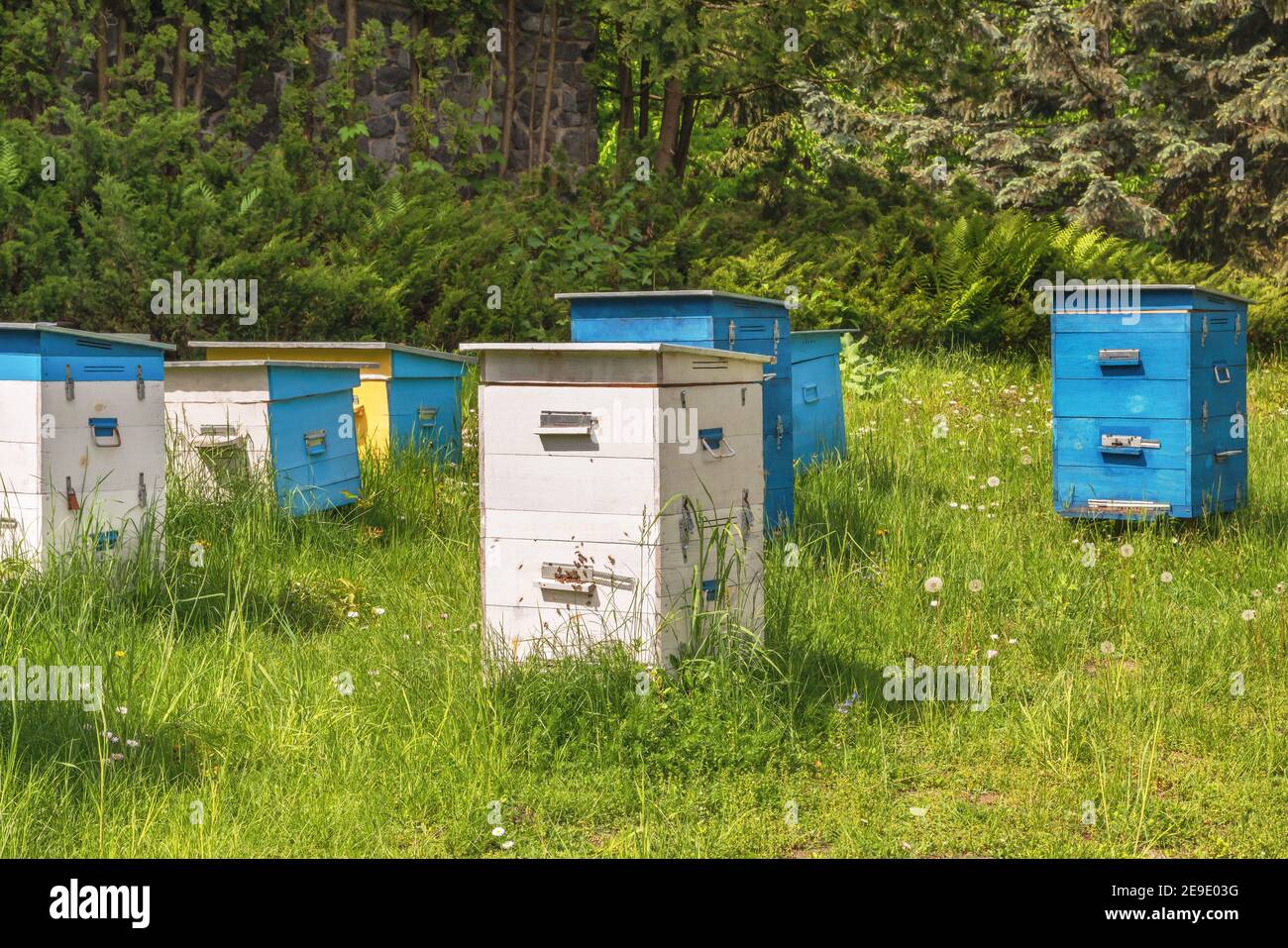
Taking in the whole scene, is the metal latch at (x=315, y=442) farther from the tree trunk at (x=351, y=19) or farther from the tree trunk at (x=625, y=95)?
the tree trunk at (x=625, y=95)

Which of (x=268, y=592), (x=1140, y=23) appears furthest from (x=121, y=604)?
(x=1140, y=23)

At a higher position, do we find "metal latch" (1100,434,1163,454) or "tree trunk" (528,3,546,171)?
"tree trunk" (528,3,546,171)

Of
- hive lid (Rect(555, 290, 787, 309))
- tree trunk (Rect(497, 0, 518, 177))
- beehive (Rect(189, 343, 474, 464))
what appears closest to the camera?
hive lid (Rect(555, 290, 787, 309))

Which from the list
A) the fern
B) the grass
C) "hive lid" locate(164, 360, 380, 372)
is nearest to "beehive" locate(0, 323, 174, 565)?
the grass

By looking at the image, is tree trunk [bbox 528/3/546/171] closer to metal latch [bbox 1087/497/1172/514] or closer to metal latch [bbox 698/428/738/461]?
metal latch [bbox 1087/497/1172/514]

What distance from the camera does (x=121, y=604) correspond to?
17.9 feet

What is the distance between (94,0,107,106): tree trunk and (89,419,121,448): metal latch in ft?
25.8

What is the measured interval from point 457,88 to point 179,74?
11.3ft

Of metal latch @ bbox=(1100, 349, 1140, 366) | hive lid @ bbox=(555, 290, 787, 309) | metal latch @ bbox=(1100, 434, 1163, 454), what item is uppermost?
hive lid @ bbox=(555, 290, 787, 309)

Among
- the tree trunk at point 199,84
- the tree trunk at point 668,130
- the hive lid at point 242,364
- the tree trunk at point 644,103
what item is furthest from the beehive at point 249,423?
the tree trunk at point 644,103

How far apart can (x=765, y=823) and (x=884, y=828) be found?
14.3 inches

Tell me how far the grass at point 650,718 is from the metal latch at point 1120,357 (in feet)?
3.46

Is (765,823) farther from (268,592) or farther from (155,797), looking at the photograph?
(268,592)

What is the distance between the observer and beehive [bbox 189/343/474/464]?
8.10 meters
